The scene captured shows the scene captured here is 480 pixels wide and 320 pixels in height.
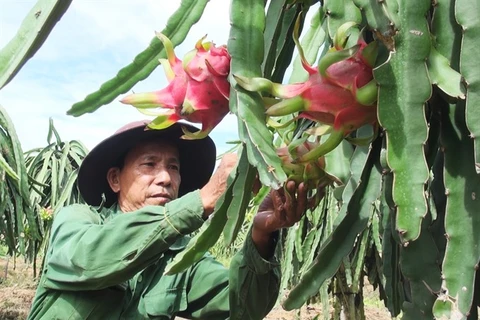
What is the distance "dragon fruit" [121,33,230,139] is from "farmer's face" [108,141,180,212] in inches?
38.3

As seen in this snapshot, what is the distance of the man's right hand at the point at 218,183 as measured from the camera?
1.20 meters

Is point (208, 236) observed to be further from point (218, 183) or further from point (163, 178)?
point (163, 178)

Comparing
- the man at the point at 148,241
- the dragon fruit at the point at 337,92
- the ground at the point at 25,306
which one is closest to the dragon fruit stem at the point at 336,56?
the dragon fruit at the point at 337,92

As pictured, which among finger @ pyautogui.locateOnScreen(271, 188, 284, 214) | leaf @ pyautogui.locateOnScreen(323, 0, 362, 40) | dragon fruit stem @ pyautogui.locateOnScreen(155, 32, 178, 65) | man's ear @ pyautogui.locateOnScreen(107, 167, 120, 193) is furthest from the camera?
man's ear @ pyautogui.locateOnScreen(107, 167, 120, 193)

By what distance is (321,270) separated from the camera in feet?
2.14

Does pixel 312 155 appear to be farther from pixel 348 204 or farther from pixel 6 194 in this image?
pixel 6 194

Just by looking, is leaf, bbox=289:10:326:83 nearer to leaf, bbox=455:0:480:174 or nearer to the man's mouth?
leaf, bbox=455:0:480:174

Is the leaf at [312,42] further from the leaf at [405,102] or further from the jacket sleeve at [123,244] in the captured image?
the jacket sleeve at [123,244]

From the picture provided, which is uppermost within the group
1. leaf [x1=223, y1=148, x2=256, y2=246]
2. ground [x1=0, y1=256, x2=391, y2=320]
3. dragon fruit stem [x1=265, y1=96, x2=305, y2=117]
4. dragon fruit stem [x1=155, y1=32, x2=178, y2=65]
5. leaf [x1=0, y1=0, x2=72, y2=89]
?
leaf [x1=0, y1=0, x2=72, y2=89]

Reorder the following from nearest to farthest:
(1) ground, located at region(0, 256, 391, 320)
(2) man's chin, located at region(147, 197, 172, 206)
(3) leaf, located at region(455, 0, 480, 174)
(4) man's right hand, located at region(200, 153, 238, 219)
A: (3) leaf, located at region(455, 0, 480, 174)
(4) man's right hand, located at region(200, 153, 238, 219)
(2) man's chin, located at region(147, 197, 172, 206)
(1) ground, located at region(0, 256, 391, 320)

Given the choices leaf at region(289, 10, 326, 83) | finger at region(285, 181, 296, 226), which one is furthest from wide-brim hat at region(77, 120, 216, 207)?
leaf at region(289, 10, 326, 83)

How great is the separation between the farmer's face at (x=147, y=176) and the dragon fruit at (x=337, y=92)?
3.75ft

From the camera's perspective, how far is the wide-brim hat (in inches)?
69.4

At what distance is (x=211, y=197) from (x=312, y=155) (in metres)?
0.66
